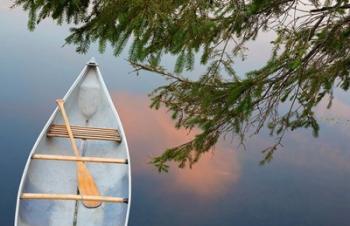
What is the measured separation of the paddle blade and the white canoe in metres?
0.09

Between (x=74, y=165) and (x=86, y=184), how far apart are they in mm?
717

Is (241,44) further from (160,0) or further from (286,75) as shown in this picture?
(160,0)

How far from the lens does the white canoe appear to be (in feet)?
16.8

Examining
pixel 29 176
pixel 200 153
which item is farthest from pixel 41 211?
pixel 200 153

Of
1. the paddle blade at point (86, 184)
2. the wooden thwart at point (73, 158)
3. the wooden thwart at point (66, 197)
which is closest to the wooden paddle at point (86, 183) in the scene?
the paddle blade at point (86, 184)

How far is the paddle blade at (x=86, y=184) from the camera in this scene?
529 centimetres

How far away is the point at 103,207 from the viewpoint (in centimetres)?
541

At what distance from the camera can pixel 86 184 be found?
17.7 ft

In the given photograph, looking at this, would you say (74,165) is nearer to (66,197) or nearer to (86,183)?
(86,183)

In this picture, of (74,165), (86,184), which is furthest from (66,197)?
(74,165)

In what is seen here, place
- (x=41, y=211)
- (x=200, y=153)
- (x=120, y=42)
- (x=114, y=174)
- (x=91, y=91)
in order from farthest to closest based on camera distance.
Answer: (x=91, y=91) → (x=200, y=153) → (x=114, y=174) → (x=41, y=211) → (x=120, y=42)

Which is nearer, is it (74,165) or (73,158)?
(73,158)

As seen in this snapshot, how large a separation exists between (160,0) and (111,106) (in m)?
3.74

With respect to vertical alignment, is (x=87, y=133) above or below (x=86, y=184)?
above
